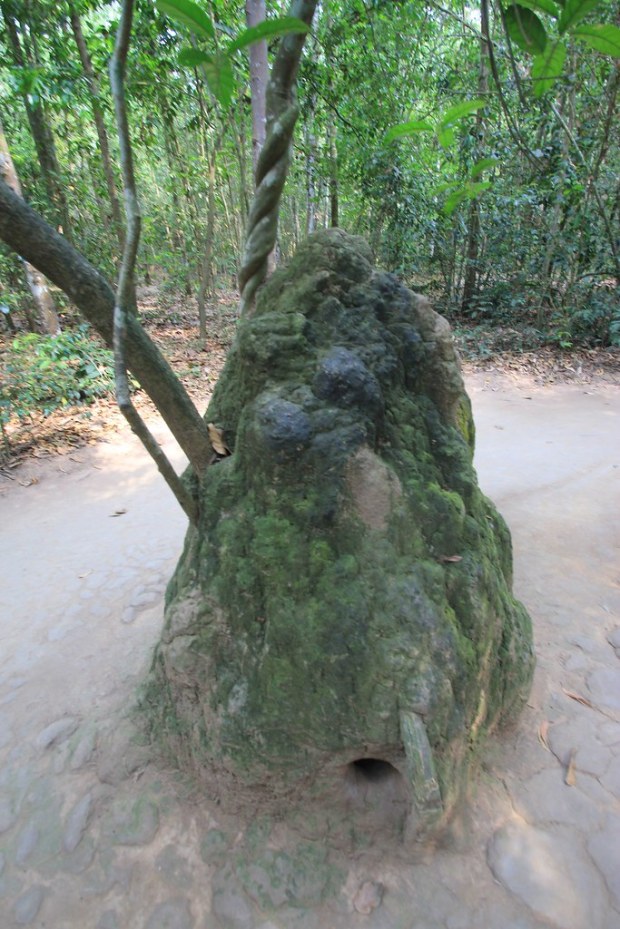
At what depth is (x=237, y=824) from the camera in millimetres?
1511

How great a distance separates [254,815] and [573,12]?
2011 mm

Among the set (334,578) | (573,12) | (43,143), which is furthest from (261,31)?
(43,143)

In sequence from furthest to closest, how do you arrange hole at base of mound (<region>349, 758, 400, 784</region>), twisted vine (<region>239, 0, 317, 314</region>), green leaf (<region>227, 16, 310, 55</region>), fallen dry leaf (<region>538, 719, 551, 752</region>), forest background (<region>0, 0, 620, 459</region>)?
forest background (<region>0, 0, 620, 459</region>), fallen dry leaf (<region>538, 719, 551, 752</region>), hole at base of mound (<region>349, 758, 400, 784</region>), twisted vine (<region>239, 0, 317, 314</region>), green leaf (<region>227, 16, 310, 55</region>)

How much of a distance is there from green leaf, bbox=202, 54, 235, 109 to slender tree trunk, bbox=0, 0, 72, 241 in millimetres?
6295

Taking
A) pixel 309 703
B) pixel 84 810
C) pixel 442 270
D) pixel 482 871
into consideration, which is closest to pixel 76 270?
pixel 309 703

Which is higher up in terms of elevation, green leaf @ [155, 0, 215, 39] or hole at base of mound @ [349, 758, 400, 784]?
green leaf @ [155, 0, 215, 39]

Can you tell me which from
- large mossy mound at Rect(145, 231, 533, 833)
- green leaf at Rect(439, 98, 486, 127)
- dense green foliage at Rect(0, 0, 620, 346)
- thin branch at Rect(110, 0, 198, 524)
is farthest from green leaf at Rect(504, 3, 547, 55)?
dense green foliage at Rect(0, 0, 620, 346)

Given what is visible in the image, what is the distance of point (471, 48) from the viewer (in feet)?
25.6

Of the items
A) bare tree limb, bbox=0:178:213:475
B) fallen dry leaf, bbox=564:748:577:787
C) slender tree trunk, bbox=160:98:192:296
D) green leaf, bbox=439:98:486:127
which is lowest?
fallen dry leaf, bbox=564:748:577:787

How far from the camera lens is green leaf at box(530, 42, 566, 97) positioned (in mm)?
1088

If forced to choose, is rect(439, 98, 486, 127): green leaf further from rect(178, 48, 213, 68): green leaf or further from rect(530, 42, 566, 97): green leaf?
rect(178, 48, 213, 68): green leaf

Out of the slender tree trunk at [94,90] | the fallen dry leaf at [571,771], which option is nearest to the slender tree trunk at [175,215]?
the slender tree trunk at [94,90]

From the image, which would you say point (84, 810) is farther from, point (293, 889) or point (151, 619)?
point (151, 619)

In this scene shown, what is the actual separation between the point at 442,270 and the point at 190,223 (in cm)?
444
